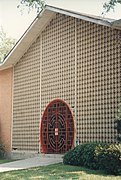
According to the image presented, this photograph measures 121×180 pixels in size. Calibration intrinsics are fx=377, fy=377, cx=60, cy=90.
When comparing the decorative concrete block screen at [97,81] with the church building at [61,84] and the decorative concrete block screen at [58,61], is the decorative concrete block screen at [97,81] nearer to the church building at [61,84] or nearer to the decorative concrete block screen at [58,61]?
the church building at [61,84]

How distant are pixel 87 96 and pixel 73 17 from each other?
12.6 feet

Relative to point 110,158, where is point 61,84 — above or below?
above

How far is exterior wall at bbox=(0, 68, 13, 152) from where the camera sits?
20.8 meters

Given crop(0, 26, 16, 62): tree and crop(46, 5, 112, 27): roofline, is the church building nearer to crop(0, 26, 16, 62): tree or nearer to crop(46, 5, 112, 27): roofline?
crop(46, 5, 112, 27): roofline

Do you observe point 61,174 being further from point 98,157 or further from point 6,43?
point 6,43

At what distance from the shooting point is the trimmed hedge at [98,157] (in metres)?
11.2

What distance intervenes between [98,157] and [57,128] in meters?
5.62

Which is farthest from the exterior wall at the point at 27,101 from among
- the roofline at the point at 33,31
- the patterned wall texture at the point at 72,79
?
the roofline at the point at 33,31

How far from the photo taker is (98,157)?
38.7 feet

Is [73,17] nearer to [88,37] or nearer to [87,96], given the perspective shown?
[88,37]

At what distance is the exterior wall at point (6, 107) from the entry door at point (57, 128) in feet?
11.0

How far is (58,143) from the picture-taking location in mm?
17172

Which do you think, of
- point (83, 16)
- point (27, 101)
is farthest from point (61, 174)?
point (27, 101)

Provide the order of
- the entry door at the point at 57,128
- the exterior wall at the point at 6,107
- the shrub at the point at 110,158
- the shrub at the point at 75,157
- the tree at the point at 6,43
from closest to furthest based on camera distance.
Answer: the shrub at the point at 110,158 → the shrub at the point at 75,157 → the entry door at the point at 57,128 → the exterior wall at the point at 6,107 → the tree at the point at 6,43
